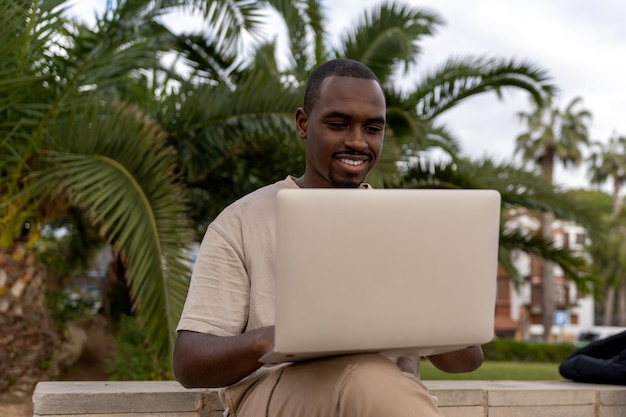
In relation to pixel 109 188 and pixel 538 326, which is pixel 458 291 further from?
pixel 538 326

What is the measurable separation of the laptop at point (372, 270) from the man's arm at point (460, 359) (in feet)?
1.14

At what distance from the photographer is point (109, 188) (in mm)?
5258

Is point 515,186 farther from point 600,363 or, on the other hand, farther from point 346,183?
point 346,183

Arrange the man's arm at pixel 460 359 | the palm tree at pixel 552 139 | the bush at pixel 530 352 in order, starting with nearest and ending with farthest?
the man's arm at pixel 460 359 → the bush at pixel 530 352 → the palm tree at pixel 552 139

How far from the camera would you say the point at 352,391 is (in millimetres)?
1680

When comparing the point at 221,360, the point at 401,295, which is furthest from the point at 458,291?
the point at 221,360

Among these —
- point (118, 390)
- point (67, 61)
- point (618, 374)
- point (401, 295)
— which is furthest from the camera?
point (67, 61)

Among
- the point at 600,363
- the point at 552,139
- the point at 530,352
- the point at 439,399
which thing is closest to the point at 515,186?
the point at 600,363

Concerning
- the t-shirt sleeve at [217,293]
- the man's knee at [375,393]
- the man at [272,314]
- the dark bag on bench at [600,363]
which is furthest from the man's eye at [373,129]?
the dark bag on bench at [600,363]

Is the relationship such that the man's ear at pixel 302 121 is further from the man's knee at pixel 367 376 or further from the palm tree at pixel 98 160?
the palm tree at pixel 98 160

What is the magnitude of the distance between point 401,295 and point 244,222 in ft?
1.80

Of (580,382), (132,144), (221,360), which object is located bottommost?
(580,382)

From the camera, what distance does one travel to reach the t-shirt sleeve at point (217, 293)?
6.31 ft

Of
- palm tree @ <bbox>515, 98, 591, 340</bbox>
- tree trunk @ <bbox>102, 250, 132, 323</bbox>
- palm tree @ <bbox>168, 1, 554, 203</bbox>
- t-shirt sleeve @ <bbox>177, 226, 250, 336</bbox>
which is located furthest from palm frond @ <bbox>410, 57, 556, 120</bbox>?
palm tree @ <bbox>515, 98, 591, 340</bbox>
